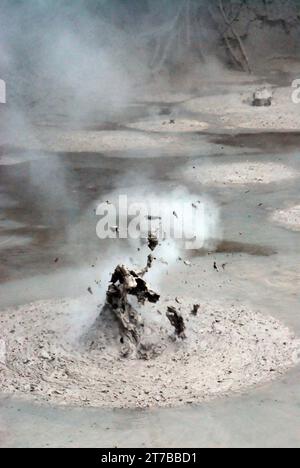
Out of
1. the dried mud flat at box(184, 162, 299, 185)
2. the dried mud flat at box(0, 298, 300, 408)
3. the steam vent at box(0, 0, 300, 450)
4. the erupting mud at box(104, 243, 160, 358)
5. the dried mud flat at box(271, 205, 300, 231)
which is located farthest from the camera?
the dried mud flat at box(184, 162, 299, 185)

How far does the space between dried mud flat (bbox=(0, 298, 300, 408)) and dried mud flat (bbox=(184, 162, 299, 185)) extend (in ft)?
22.3

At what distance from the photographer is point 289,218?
14398mm

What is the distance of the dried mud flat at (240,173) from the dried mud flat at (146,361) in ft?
22.3

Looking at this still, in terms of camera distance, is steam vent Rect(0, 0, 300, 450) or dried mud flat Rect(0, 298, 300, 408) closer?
steam vent Rect(0, 0, 300, 450)

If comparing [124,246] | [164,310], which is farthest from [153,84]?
[164,310]

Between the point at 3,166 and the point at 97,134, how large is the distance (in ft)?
13.5

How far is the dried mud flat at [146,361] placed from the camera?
843 centimetres

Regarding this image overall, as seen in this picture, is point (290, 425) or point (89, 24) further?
point (89, 24)

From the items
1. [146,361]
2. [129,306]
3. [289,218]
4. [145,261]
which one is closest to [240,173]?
[289,218]

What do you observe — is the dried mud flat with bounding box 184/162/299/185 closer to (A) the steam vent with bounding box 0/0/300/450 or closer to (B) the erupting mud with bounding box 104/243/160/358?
(A) the steam vent with bounding box 0/0/300/450

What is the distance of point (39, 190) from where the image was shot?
16703mm

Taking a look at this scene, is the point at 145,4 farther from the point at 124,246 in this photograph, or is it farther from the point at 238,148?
the point at 124,246

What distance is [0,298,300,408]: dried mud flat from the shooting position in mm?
8430

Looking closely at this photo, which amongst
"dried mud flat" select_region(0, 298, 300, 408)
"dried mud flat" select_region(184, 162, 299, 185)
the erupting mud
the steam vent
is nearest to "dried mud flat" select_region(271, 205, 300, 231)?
the steam vent
